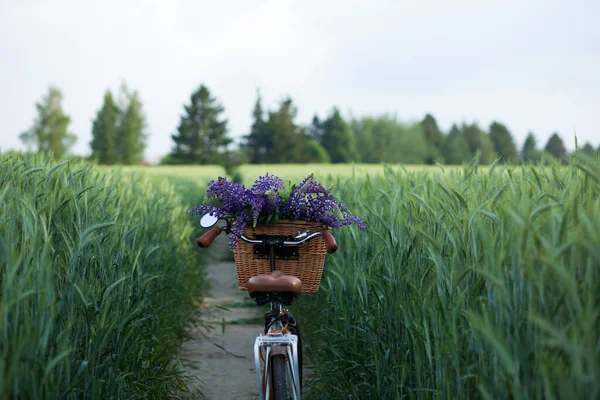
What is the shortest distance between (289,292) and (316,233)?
336mm

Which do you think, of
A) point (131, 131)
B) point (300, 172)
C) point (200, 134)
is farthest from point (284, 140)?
point (300, 172)

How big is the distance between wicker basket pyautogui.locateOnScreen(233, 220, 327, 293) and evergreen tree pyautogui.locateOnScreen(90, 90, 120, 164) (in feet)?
190

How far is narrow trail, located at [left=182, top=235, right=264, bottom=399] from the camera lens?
4227mm

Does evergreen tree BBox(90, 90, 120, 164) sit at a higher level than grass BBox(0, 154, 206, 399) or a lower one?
higher

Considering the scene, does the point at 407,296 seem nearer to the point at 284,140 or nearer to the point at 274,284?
the point at 274,284

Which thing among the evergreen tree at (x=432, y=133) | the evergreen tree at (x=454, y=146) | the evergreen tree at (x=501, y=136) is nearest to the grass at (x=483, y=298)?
the evergreen tree at (x=454, y=146)

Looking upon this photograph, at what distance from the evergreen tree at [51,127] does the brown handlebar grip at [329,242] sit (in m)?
54.8

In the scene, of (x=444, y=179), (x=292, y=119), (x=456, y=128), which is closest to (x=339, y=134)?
(x=292, y=119)

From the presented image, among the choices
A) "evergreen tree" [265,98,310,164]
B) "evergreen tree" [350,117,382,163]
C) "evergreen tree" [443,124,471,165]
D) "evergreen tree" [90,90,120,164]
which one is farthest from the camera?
"evergreen tree" [443,124,471,165]

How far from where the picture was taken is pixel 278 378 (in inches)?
99.4

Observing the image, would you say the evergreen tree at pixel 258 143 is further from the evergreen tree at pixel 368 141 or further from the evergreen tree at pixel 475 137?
the evergreen tree at pixel 475 137

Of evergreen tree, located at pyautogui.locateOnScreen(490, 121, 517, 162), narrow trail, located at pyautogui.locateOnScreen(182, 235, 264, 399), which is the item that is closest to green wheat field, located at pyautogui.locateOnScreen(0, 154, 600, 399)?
narrow trail, located at pyautogui.locateOnScreen(182, 235, 264, 399)

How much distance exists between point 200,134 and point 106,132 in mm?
10095

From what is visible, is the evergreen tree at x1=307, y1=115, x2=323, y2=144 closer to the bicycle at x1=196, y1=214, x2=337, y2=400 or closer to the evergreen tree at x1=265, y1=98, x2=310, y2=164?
the evergreen tree at x1=265, y1=98, x2=310, y2=164
